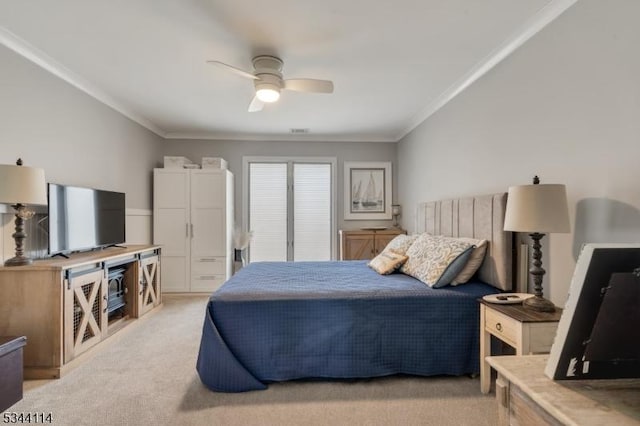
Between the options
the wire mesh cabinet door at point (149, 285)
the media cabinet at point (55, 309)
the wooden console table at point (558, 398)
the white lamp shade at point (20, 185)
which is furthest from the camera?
the wire mesh cabinet door at point (149, 285)

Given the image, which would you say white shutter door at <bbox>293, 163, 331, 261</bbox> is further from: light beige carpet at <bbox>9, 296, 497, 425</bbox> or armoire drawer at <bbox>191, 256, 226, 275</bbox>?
light beige carpet at <bbox>9, 296, 497, 425</bbox>

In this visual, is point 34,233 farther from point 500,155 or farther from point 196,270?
point 500,155

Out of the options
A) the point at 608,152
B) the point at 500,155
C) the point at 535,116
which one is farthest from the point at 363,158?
the point at 608,152

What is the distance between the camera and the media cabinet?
225 centimetres

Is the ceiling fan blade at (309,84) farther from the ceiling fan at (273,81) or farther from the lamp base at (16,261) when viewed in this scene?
the lamp base at (16,261)

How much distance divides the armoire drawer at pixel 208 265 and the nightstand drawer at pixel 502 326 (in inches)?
140

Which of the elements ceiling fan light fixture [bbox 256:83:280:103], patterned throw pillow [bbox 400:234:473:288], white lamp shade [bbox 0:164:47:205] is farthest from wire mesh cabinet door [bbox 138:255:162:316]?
patterned throw pillow [bbox 400:234:473:288]

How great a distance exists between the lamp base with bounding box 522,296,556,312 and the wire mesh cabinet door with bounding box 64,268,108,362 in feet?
10.4

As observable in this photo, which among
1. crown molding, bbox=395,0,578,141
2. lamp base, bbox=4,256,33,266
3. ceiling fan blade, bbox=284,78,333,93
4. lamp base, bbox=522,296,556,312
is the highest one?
crown molding, bbox=395,0,578,141

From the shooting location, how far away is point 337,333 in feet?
7.05

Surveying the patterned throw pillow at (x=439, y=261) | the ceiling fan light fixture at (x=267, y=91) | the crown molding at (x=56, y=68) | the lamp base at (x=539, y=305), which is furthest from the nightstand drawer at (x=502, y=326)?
the crown molding at (x=56, y=68)

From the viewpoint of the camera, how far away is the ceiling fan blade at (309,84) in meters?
2.55

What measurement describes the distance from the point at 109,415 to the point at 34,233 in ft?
5.55

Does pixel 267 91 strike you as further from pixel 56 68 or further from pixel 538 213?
pixel 538 213
